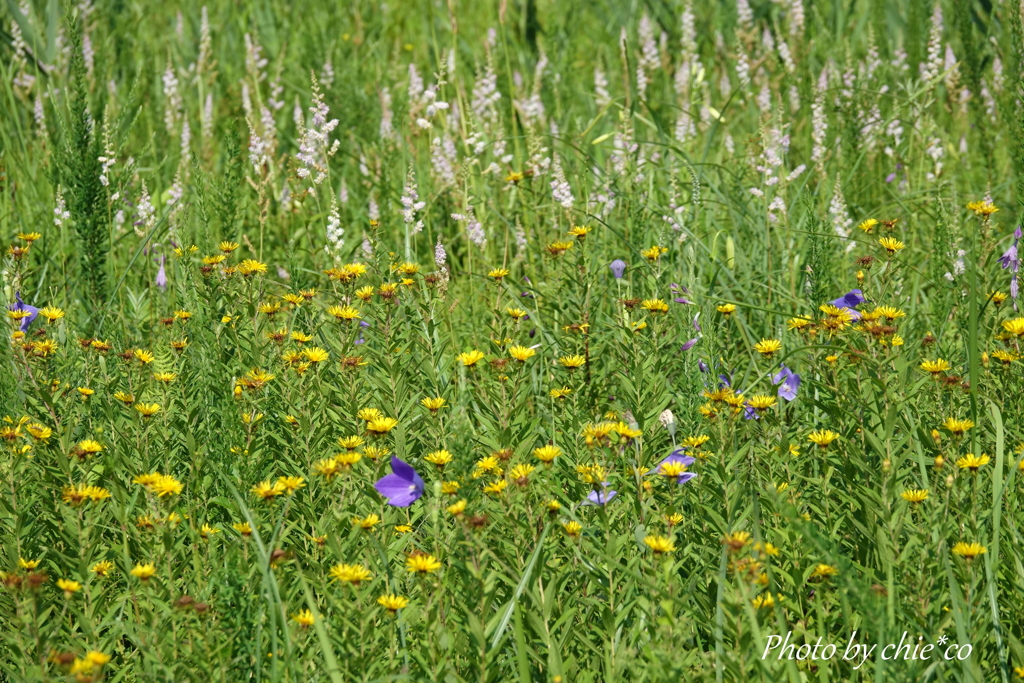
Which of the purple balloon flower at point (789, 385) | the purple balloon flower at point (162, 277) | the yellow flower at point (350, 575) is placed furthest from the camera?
the purple balloon flower at point (162, 277)

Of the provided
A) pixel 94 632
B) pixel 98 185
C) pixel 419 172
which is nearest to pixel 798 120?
pixel 419 172

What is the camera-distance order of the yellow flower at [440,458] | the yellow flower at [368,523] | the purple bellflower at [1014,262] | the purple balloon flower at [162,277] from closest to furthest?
the yellow flower at [368,523]
the yellow flower at [440,458]
the purple bellflower at [1014,262]
the purple balloon flower at [162,277]

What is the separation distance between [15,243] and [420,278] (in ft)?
5.61

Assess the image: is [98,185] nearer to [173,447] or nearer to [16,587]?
[173,447]

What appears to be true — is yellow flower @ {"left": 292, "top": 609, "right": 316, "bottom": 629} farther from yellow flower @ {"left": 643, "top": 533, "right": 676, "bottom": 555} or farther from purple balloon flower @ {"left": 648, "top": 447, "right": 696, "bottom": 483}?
purple balloon flower @ {"left": 648, "top": 447, "right": 696, "bottom": 483}

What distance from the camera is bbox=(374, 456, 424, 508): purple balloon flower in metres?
1.79

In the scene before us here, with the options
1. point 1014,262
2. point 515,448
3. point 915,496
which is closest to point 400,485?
point 515,448

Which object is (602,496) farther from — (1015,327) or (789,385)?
(1015,327)

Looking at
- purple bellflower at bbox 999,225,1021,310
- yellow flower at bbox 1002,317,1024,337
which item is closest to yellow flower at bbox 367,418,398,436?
yellow flower at bbox 1002,317,1024,337

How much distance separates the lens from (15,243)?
336 cm

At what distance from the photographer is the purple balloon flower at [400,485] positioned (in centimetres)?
179

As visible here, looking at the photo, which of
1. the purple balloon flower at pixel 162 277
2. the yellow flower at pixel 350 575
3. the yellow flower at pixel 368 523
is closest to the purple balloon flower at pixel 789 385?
the yellow flower at pixel 368 523

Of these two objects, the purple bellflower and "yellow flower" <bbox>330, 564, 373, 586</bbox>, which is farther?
the purple bellflower

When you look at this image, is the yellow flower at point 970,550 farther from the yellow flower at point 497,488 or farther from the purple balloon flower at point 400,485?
the purple balloon flower at point 400,485
